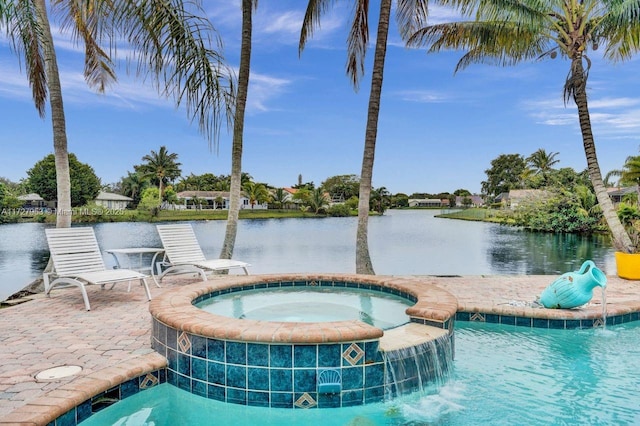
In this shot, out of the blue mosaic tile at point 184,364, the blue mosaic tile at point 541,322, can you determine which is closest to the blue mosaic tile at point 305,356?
the blue mosaic tile at point 184,364

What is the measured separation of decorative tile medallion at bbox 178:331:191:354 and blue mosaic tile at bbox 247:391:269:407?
66cm

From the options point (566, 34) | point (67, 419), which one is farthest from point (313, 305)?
point (566, 34)

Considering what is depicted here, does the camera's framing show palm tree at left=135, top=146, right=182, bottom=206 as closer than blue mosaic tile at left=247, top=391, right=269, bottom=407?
No

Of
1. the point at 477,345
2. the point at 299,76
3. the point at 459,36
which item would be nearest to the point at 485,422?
the point at 477,345

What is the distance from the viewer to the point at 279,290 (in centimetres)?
627

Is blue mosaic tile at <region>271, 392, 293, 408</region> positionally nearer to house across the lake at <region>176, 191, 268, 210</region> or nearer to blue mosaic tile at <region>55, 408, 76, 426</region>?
blue mosaic tile at <region>55, 408, 76, 426</region>

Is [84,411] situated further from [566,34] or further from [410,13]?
[566,34]

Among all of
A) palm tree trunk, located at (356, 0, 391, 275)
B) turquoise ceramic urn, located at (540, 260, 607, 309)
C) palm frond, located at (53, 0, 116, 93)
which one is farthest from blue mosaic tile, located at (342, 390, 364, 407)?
palm frond, located at (53, 0, 116, 93)

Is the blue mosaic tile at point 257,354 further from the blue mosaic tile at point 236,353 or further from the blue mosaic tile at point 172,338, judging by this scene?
the blue mosaic tile at point 172,338

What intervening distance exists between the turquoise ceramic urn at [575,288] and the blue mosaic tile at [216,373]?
443 cm

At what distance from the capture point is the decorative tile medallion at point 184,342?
359cm

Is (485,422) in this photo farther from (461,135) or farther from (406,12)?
(461,135)

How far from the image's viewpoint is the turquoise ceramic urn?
544 cm

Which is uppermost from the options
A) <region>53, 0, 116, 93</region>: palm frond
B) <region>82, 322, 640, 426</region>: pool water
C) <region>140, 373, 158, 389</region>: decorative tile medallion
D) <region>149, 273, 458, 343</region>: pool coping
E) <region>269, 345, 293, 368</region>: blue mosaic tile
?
<region>53, 0, 116, 93</region>: palm frond
